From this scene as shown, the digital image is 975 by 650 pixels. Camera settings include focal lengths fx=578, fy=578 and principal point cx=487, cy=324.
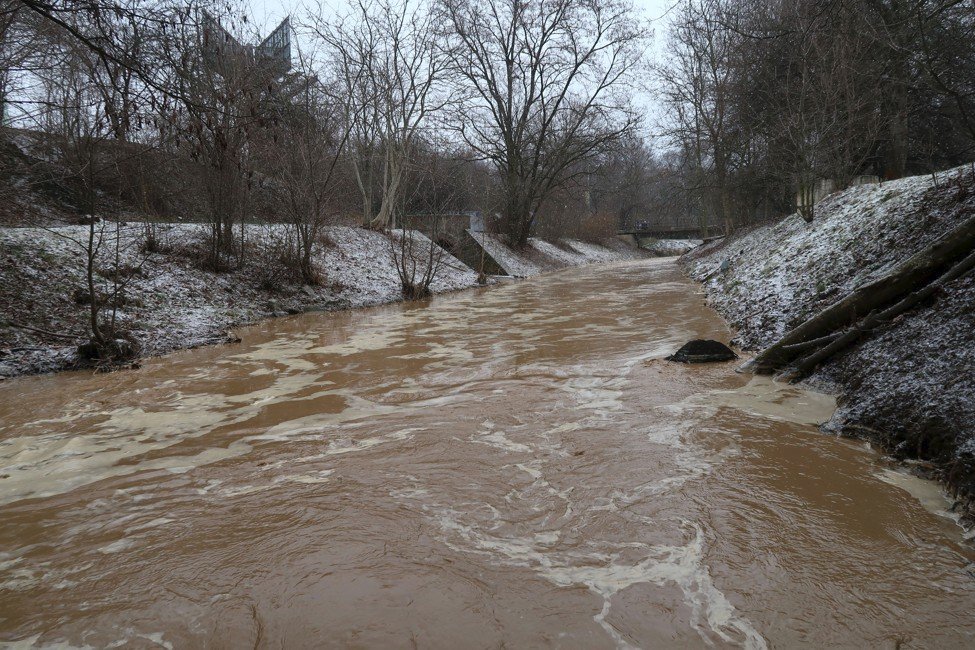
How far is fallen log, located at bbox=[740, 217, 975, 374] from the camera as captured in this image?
5281 millimetres

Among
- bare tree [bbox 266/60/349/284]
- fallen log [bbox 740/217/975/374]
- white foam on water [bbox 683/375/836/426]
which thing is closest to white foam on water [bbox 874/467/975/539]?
white foam on water [bbox 683/375/836/426]

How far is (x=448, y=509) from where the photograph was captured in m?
3.70

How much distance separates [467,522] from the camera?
353 centimetres

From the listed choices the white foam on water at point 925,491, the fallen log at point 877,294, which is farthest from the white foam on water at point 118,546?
the fallen log at point 877,294

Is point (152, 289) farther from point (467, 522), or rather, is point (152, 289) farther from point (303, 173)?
point (467, 522)

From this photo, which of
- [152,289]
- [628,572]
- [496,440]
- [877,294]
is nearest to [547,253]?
[152,289]

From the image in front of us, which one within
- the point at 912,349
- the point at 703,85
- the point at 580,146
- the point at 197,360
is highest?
the point at 703,85

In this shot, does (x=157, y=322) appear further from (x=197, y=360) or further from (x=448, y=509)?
(x=448, y=509)

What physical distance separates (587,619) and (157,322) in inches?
396

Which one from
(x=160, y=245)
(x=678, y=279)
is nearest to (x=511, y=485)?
(x=160, y=245)

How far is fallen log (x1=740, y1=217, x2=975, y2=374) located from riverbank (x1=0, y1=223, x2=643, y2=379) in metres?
8.56

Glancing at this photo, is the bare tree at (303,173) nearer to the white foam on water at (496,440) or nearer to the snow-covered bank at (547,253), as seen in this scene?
the white foam on water at (496,440)

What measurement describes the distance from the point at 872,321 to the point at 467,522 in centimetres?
450

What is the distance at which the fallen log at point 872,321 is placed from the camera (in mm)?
5059
